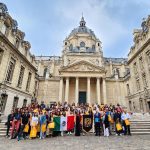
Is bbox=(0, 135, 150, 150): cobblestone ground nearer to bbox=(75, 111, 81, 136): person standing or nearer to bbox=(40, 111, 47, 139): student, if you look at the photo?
bbox=(40, 111, 47, 139): student

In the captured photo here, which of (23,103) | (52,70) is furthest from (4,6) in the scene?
(52,70)

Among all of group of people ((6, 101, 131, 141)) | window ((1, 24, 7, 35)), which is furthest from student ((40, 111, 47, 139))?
window ((1, 24, 7, 35))

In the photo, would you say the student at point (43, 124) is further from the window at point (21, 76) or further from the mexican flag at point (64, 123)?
the window at point (21, 76)

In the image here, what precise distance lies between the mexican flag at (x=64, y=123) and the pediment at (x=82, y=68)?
2100cm

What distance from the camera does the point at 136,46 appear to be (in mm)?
21484

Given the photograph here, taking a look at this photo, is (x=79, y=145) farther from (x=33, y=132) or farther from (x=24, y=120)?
(x=24, y=120)

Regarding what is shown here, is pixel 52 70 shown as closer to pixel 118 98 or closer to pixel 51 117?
pixel 118 98

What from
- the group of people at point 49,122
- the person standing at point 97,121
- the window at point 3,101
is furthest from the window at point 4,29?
the person standing at point 97,121

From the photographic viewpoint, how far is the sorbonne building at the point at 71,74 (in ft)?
48.3

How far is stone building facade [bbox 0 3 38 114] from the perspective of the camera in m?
13.7

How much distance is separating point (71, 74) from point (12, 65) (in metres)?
15.9

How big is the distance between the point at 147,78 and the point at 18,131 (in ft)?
Answer: 56.0

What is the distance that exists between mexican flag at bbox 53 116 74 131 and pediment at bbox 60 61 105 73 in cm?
2100

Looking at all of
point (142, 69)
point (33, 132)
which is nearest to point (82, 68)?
point (142, 69)
